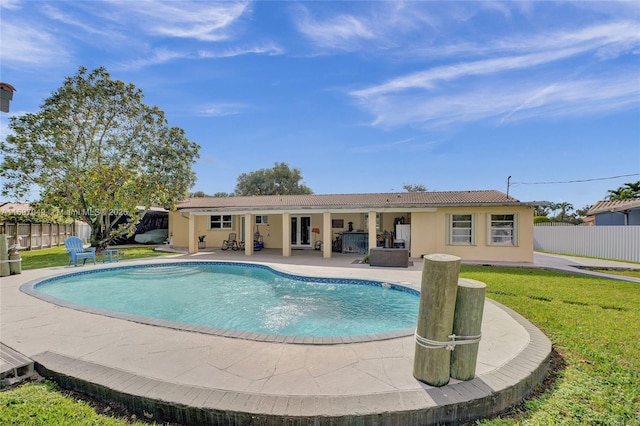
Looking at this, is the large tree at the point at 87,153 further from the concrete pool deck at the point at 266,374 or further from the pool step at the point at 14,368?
the pool step at the point at 14,368

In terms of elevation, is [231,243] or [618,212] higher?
[618,212]

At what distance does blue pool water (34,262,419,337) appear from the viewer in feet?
22.4

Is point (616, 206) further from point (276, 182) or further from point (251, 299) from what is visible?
point (276, 182)

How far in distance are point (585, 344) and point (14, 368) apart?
314 inches

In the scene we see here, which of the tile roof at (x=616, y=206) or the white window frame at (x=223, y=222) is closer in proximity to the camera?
the tile roof at (x=616, y=206)

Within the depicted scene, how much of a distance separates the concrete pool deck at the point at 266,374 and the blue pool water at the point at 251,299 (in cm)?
203

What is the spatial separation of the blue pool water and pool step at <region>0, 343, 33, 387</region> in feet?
10.7

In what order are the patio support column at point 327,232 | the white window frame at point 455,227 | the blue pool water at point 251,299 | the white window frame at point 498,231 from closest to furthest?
the blue pool water at point 251,299
the white window frame at point 498,231
the white window frame at point 455,227
the patio support column at point 327,232

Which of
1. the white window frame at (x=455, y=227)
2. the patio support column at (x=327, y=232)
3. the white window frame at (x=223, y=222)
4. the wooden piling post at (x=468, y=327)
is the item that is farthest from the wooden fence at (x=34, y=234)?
the white window frame at (x=455, y=227)

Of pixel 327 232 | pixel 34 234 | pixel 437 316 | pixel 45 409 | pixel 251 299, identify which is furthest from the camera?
pixel 34 234

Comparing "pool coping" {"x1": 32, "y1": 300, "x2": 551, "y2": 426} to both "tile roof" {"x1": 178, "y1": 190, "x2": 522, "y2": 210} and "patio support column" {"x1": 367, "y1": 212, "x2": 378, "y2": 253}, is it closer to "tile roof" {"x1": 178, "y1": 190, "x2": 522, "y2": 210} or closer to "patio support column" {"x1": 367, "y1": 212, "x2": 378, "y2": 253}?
"patio support column" {"x1": 367, "y1": 212, "x2": 378, "y2": 253}

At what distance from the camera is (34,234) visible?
66.9ft

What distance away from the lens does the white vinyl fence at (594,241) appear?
16750 millimetres

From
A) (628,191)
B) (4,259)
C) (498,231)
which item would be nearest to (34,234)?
(4,259)
